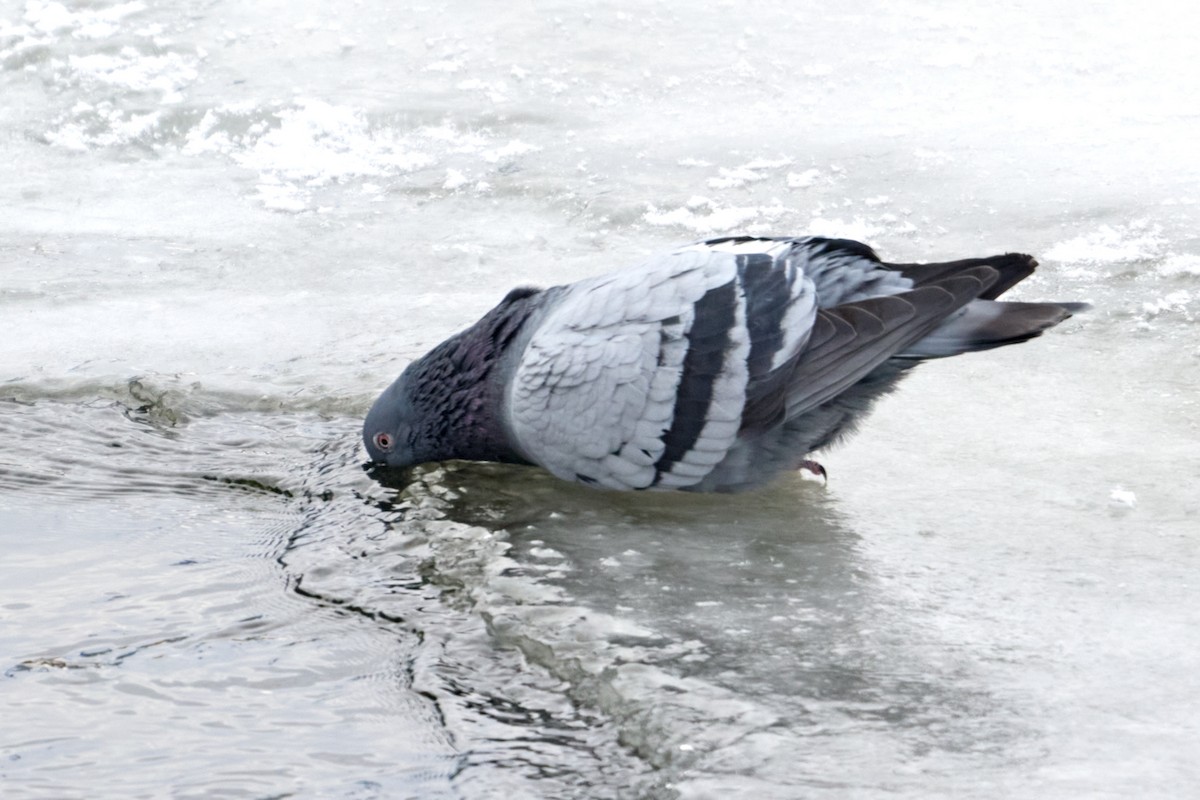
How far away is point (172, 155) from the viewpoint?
6191 millimetres

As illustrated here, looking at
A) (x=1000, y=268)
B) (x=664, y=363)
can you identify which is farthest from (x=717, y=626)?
(x=1000, y=268)

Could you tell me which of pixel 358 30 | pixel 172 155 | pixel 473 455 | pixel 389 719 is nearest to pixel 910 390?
pixel 473 455

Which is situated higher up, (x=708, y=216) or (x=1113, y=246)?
(x=708, y=216)

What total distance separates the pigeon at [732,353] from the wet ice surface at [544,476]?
0.17 m

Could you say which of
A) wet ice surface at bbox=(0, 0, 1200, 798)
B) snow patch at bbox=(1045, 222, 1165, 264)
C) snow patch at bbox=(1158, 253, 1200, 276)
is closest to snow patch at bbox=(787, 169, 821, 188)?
wet ice surface at bbox=(0, 0, 1200, 798)

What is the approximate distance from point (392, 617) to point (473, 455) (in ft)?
2.75

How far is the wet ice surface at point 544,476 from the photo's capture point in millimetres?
2396

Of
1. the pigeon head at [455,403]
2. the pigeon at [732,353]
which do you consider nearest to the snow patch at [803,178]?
the pigeon at [732,353]

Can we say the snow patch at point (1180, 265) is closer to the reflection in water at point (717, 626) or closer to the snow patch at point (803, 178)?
the snow patch at point (803, 178)

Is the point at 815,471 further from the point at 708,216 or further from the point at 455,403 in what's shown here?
the point at 708,216

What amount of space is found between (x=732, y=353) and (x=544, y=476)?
737 millimetres

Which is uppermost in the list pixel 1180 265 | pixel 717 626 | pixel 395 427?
pixel 1180 265

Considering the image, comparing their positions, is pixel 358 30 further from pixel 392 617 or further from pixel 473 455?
pixel 392 617

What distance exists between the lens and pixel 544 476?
3.77m
